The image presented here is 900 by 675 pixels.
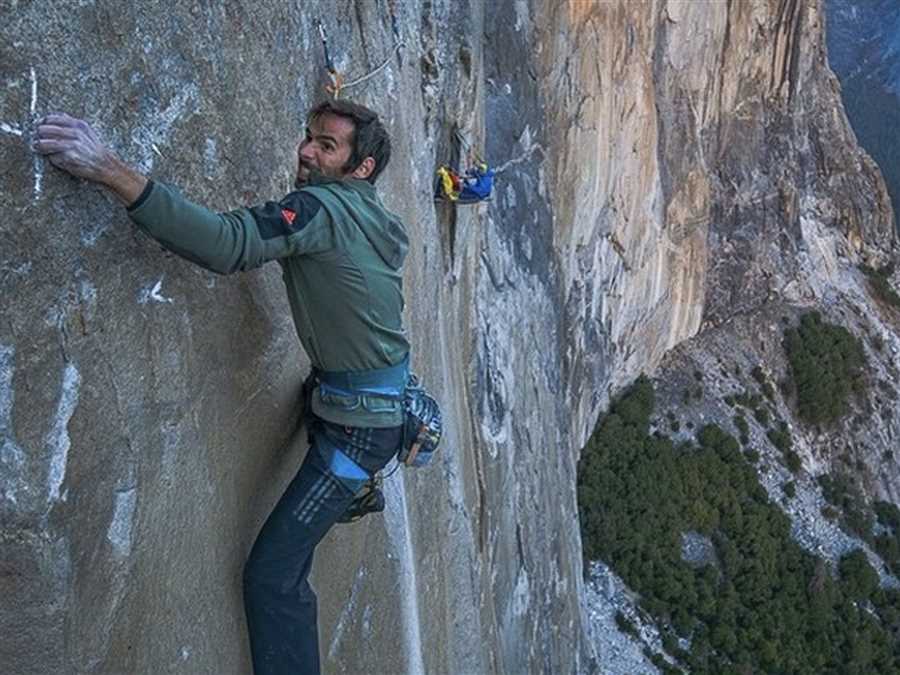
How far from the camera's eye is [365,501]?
15.9 feet

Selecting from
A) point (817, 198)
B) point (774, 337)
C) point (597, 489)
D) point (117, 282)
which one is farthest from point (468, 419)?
point (817, 198)

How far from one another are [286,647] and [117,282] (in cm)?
183

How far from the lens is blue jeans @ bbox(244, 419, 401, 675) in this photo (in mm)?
4449

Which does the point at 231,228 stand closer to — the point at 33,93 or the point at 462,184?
the point at 33,93

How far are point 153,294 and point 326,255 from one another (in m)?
0.69

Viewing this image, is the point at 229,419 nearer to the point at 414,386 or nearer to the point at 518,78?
the point at 414,386

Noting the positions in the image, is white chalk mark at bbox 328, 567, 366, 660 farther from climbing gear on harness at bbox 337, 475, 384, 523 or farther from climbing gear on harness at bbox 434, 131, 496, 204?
climbing gear on harness at bbox 434, 131, 496, 204

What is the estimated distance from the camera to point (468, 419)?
9.77 meters

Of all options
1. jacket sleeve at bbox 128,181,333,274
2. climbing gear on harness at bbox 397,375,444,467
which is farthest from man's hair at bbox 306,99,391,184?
climbing gear on harness at bbox 397,375,444,467

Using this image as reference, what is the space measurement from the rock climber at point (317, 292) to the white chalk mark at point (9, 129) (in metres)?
0.12

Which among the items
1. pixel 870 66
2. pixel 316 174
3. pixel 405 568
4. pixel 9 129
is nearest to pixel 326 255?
pixel 316 174

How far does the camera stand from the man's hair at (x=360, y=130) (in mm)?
4113

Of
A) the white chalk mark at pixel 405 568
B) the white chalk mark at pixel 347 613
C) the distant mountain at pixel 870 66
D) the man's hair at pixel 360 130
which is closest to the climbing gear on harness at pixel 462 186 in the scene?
the white chalk mark at pixel 405 568

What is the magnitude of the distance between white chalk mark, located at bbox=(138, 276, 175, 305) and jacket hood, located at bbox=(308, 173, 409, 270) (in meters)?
0.71
